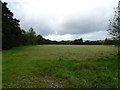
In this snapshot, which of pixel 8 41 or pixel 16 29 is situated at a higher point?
pixel 16 29

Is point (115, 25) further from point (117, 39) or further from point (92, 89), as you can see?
point (92, 89)

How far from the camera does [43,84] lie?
700 centimetres

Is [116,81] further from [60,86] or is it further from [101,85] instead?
[60,86]

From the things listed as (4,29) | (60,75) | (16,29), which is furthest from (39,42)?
(60,75)

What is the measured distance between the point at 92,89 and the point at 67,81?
1522 millimetres

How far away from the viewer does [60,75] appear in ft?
28.1

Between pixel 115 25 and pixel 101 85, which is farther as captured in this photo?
pixel 115 25

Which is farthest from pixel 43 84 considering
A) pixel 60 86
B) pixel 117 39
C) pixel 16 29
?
pixel 16 29

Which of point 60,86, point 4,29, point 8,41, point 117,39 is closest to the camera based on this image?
point 60,86

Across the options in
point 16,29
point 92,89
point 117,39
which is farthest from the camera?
point 16,29

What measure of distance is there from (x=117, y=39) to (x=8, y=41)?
73.0 ft

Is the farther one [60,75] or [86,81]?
[60,75]

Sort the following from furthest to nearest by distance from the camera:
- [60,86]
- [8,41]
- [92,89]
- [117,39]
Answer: [8,41], [117,39], [60,86], [92,89]

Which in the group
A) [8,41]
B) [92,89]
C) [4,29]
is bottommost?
[92,89]
